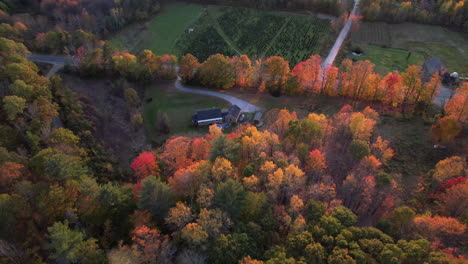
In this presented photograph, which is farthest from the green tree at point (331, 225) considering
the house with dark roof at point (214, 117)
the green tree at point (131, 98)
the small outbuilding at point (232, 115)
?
the green tree at point (131, 98)

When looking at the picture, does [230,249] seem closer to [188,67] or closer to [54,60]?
[188,67]

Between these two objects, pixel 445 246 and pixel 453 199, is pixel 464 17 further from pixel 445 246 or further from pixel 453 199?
pixel 445 246

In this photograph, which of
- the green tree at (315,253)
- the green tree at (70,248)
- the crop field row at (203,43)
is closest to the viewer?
the green tree at (315,253)

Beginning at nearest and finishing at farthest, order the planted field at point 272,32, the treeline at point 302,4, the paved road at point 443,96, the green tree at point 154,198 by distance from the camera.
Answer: the green tree at point 154,198
the paved road at point 443,96
the planted field at point 272,32
the treeline at point 302,4

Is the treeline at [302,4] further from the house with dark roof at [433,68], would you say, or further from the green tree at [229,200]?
the green tree at [229,200]

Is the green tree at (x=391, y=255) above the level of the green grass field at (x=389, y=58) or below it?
below

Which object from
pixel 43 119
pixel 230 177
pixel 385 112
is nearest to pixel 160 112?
pixel 43 119

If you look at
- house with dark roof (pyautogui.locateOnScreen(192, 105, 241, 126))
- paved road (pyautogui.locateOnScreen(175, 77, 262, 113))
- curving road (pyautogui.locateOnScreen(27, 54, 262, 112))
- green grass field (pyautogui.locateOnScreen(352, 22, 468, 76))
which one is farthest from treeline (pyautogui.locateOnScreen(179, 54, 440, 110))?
green grass field (pyautogui.locateOnScreen(352, 22, 468, 76))
